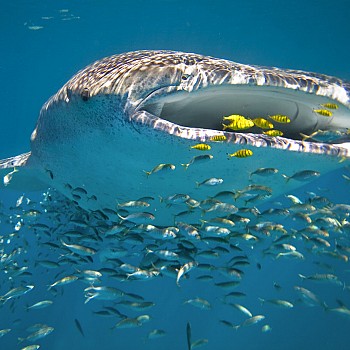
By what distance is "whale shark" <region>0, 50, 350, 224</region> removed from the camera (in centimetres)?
294

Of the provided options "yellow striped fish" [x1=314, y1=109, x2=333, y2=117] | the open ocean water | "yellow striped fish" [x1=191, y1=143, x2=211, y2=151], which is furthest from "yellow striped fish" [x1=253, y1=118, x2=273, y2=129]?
A: the open ocean water

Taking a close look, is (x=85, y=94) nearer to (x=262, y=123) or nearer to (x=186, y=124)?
(x=186, y=124)

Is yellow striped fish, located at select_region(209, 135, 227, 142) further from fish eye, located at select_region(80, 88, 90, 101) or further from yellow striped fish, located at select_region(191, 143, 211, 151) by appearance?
fish eye, located at select_region(80, 88, 90, 101)

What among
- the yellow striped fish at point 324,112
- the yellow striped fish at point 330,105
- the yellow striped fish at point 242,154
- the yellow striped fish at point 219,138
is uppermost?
the yellow striped fish at point 330,105

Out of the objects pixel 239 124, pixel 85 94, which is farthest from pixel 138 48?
pixel 239 124

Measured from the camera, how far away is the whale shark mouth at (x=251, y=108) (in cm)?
304

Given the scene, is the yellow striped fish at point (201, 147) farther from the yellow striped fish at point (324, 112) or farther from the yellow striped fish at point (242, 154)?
the yellow striped fish at point (324, 112)

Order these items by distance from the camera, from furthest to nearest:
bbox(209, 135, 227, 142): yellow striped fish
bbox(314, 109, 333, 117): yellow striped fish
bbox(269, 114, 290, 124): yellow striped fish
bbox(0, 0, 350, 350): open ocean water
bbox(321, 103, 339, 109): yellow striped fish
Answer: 1. bbox(0, 0, 350, 350): open ocean water
2. bbox(269, 114, 290, 124): yellow striped fish
3. bbox(314, 109, 333, 117): yellow striped fish
4. bbox(321, 103, 339, 109): yellow striped fish
5. bbox(209, 135, 227, 142): yellow striped fish

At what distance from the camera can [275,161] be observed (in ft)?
10.6

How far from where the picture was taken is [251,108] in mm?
3572

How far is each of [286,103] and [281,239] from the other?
2.85m

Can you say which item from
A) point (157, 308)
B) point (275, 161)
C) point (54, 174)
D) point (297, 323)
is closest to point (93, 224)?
point (54, 174)

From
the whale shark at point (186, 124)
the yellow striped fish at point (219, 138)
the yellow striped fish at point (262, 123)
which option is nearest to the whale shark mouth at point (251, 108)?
the whale shark at point (186, 124)

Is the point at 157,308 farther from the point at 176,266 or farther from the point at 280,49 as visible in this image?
the point at 176,266
